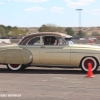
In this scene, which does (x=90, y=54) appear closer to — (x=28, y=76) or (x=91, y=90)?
(x=28, y=76)

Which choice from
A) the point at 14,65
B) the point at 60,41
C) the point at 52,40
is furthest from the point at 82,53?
the point at 14,65

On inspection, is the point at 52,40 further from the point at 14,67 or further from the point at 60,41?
the point at 14,67

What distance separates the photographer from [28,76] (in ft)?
38.1

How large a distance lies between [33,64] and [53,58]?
903 millimetres

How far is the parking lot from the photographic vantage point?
7891 millimetres

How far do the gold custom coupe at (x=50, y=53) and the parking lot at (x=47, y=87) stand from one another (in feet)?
3.37

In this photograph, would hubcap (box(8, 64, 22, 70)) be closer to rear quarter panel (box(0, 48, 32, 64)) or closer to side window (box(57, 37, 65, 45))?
rear quarter panel (box(0, 48, 32, 64))

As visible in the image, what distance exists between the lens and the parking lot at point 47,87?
25.9 ft

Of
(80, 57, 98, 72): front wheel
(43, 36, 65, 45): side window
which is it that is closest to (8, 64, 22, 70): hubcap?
(43, 36, 65, 45): side window

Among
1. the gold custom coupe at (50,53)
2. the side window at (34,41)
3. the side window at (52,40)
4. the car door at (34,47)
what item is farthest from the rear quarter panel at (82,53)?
the side window at (34,41)

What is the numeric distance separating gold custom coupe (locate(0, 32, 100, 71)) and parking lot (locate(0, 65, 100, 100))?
1.03 meters

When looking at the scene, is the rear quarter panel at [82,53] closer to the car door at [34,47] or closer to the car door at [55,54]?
the car door at [55,54]

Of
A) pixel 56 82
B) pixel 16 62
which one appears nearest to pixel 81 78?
pixel 56 82

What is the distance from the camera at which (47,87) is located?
923 centimetres
